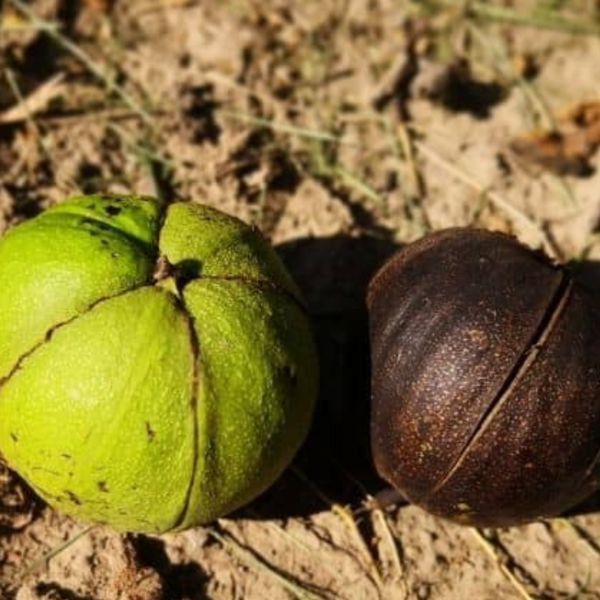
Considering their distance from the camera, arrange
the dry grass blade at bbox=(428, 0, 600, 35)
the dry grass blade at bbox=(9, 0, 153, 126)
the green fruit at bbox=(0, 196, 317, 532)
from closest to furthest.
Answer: the green fruit at bbox=(0, 196, 317, 532), the dry grass blade at bbox=(9, 0, 153, 126), the dry grass blade at bbox=(428, 0, 600, 35)

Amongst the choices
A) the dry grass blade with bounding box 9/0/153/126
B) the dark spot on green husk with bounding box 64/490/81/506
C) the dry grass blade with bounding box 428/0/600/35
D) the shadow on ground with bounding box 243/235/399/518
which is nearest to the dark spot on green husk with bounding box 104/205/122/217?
the dark spot on green husk with bounding box 64/490/81/506

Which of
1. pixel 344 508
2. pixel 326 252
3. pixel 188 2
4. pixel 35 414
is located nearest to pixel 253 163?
pixel 326 252

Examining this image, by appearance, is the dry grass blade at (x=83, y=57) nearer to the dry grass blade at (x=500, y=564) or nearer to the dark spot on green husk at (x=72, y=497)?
the dark spot on green husk at (x=72, y=497)

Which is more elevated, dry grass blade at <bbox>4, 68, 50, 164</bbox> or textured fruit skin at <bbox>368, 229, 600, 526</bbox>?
dry grass blade at <bbox>4, 68, 50, 164</bbox>

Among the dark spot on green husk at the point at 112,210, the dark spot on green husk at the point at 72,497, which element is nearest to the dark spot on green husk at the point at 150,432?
the dark spot on green husk at the point at 72,497

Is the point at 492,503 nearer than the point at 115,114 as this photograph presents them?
Yes

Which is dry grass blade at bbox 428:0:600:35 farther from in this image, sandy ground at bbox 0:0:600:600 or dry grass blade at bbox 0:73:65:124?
dry grass blade at bbox 0:73:65:124

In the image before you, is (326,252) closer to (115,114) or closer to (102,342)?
(115,114)
